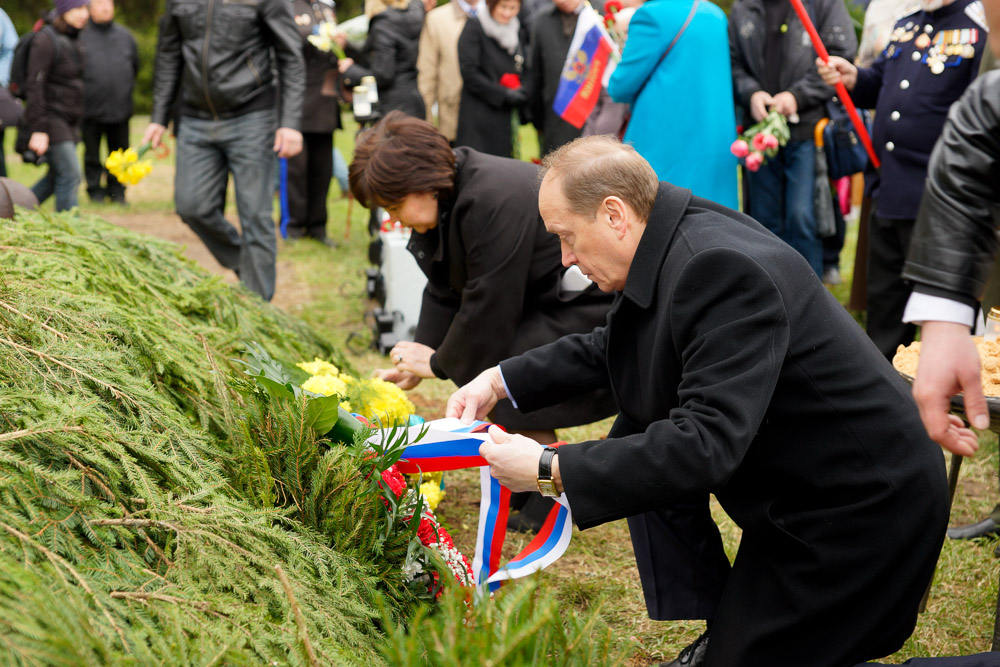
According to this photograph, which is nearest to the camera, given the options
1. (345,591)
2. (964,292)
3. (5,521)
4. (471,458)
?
(5,521)

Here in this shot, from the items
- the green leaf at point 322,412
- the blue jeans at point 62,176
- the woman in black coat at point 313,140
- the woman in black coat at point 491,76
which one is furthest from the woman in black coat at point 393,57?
the green leaf at point 322,412

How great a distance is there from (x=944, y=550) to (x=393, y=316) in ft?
10.1

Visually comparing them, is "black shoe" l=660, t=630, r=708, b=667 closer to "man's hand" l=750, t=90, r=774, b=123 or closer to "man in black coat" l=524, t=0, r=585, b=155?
"man's hand" l=750, t=90, r=774, b=123

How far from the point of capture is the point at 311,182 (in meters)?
8.13

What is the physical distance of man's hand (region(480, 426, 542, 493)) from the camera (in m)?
2.06

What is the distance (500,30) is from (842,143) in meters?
2.74

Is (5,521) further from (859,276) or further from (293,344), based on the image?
(859,276)

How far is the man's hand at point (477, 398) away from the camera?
2.54 m

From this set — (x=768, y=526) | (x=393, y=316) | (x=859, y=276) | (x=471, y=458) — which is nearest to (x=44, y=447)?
(x=471, y=458)

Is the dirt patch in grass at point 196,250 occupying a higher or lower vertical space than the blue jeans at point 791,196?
lower

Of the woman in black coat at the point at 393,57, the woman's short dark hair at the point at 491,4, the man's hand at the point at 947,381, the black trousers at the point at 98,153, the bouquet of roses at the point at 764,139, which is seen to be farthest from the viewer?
the black trousers at the point at 98,153

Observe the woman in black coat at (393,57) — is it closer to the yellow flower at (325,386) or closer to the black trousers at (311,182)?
the black trousers at (311,182)

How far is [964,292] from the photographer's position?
173cm

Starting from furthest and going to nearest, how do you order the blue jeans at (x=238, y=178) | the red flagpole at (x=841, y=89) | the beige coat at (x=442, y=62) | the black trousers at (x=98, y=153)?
the black trousers at (x=98, y=153) → the beige coat at (x=442, y=62) → the blue jeans at (x=238, y=178) → the red flagpole at (x=841, y=89)
